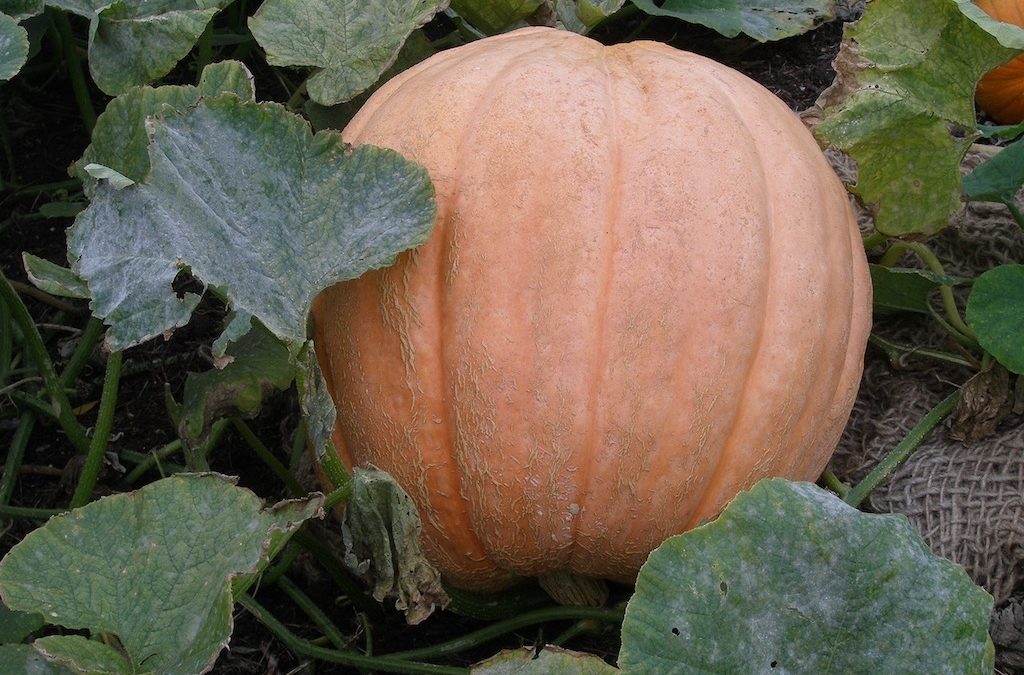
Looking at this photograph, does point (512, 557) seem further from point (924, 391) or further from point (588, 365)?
point (924, 391)

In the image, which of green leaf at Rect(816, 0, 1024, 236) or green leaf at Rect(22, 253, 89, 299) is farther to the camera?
green leaf at Rect(816, 0, 1024, 236)

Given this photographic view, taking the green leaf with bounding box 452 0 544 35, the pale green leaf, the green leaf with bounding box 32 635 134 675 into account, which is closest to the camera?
the green leaf with bounding box 32 635 134 675

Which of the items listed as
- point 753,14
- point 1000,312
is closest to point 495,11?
point 753,14

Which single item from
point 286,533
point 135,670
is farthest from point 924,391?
point 135,670

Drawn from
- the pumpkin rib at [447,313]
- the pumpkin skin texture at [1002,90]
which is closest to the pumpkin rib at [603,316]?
the pumpkin rib at [447,313]

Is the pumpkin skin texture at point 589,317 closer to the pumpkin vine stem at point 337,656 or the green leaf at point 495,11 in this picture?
the pumpkin vine stem at point 337,656

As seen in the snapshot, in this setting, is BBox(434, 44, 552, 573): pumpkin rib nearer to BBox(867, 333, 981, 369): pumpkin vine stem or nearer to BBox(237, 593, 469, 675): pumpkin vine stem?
BBox(237, 593, 469, 675): pumpkin vine stem

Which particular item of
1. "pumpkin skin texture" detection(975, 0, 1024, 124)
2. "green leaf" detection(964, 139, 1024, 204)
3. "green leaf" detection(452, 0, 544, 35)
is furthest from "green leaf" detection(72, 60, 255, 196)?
"pumpkin skin texture" detection(975, 0, 1024, 124)
